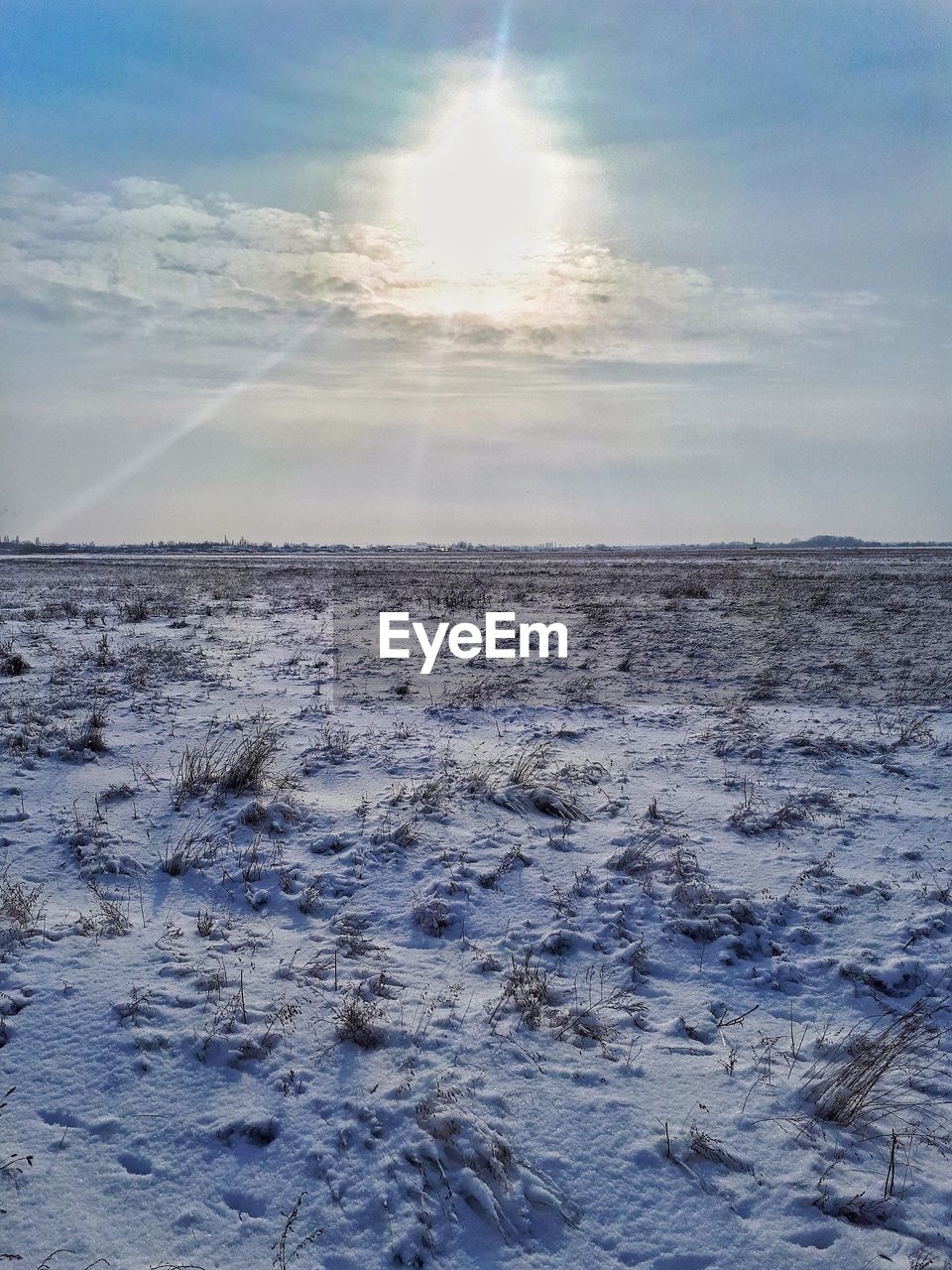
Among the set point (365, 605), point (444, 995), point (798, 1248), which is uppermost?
point (365, 605)

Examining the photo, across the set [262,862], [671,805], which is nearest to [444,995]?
[262,862]

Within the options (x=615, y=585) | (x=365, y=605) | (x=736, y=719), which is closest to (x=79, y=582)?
(x=365, y=605)

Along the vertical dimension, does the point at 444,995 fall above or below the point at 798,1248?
above

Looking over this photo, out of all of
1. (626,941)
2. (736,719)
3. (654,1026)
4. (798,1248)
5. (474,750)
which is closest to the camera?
(798,1248)

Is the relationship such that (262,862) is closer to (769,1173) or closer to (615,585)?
(769,1173)

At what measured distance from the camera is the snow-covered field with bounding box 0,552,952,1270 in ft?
11.9

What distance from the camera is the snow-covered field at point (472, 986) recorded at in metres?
3.62

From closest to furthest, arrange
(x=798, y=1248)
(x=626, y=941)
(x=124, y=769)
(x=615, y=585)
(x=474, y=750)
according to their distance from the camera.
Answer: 1. (x=798, y=1248)
2. (x=626, y=941)
3. (x=124, y=769)
4. (x=474, y=750)
5. (x=615, y=585)

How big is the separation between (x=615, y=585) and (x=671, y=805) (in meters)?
28.6

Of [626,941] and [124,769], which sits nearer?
[626,941]

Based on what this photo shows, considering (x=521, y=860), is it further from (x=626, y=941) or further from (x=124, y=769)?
(x=124, y=769)

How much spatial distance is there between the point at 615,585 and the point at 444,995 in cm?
3212

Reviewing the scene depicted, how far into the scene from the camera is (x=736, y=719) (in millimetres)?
11195

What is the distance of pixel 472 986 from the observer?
525 centimetres
